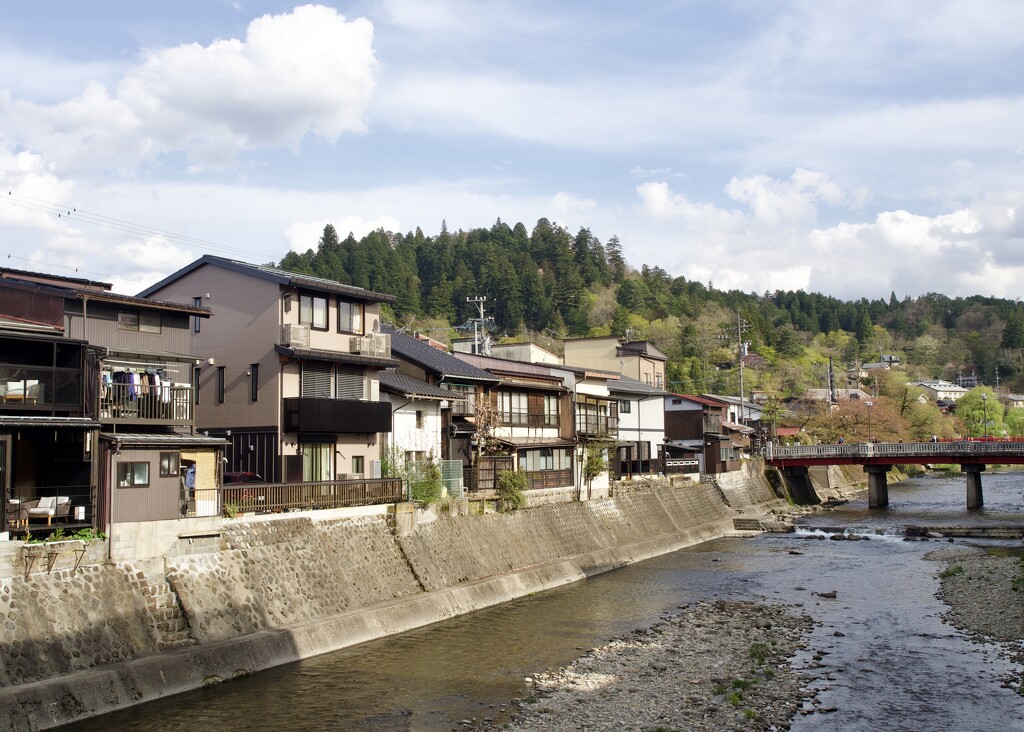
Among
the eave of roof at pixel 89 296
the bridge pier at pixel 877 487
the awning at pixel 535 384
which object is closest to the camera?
the eave of roof at pixel 89 296

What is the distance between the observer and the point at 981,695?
849 inches

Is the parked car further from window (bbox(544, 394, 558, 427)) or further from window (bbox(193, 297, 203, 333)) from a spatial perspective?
window (bbox(544, 394, 558, 427))

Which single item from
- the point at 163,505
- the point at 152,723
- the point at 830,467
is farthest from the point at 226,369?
the point at 830,467

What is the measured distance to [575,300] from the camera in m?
148

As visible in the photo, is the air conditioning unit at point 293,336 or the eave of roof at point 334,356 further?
the air conditioning unit at point 293,336

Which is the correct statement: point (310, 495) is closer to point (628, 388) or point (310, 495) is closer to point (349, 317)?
point (349, 317)

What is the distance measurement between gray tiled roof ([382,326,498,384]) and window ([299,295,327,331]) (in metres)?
5.90

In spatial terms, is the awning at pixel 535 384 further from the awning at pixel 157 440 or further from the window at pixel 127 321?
the awning at pixel 157 440

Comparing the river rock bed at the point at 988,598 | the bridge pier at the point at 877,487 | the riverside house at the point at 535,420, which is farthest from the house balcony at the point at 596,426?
the bridge pier at the point at 877,487

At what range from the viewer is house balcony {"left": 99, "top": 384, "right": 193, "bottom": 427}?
24297 millimetres

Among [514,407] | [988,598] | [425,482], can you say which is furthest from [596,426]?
[988,598]

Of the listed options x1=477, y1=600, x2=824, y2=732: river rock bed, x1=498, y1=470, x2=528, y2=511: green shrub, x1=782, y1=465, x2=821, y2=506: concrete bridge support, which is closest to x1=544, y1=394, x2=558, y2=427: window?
x1=498, y1=470, x2=528, y2=511: green shrub

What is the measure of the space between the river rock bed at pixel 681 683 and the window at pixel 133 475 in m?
10.8

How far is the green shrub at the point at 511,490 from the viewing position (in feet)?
125
